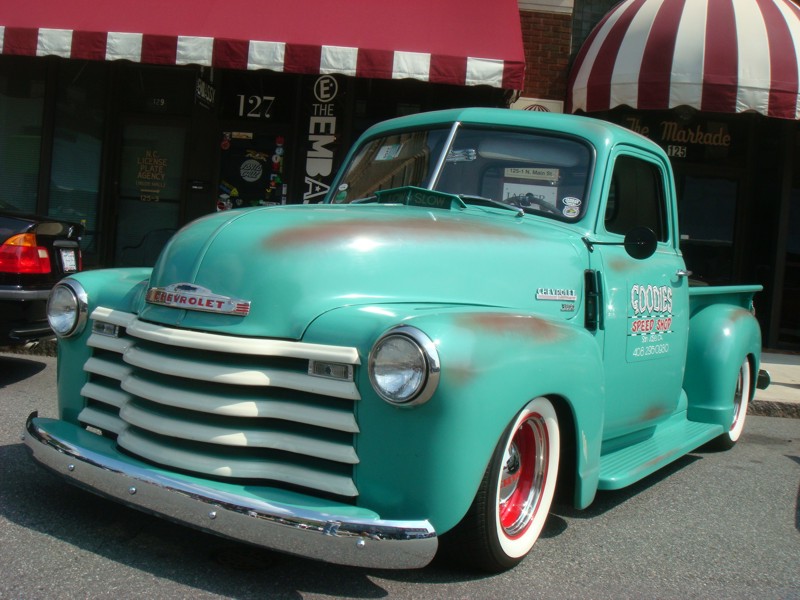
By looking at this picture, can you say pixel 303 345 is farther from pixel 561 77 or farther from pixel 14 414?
pixel 561 77

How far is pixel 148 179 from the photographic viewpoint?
11219mm

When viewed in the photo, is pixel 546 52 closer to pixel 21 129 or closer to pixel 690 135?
pixel 690 135

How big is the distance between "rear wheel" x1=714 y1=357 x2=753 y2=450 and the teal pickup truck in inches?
66.3

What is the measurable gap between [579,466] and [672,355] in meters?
1.49

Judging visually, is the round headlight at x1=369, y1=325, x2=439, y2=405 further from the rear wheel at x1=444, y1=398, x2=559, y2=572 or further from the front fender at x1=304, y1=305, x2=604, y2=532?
the rear wheel at x1=444, y1=398, x2=559, y2=572

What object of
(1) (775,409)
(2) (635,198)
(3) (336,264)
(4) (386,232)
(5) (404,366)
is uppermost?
(2) (635,198)

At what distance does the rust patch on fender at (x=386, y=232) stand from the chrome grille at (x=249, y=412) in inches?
17.8

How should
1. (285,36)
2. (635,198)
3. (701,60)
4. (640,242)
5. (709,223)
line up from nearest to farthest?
(640,242)
(635,198)
(285,36)
(701,60)
(709,223)

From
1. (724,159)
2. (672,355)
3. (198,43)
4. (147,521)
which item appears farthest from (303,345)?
(724,159)

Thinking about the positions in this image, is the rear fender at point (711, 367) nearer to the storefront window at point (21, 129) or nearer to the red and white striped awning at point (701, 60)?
the red and white striped awning at point (701, 60)

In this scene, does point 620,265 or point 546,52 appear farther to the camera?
point 546,52

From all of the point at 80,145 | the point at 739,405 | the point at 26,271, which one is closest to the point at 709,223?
the point at 739,405

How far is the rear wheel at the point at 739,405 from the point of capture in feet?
18.6

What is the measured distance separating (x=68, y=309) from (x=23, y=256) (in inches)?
109
